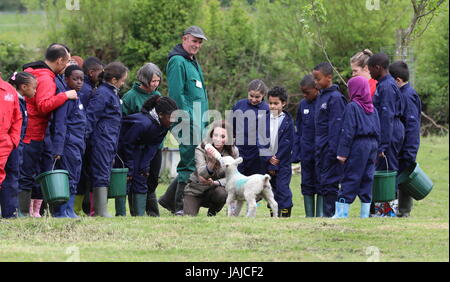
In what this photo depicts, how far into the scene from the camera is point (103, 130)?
11.0 meters

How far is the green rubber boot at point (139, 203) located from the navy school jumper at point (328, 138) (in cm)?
212

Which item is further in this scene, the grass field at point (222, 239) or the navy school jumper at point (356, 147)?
the navy school jumper at point (356, 147)

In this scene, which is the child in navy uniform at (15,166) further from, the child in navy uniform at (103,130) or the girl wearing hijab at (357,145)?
the girl wearing hijab at (357,145)

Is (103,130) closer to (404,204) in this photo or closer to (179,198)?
(179,198)

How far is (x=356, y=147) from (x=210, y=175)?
1.71m

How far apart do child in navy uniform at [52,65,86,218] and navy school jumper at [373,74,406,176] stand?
11.3 feet

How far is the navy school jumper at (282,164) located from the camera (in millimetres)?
11867

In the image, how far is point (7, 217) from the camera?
1046 cm

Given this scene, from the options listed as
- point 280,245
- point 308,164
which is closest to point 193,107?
point 308,164

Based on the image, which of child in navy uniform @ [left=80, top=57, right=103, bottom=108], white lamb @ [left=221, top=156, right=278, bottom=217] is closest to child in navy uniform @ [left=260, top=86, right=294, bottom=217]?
white lamb @ [left=221, top=156, right=278, bottom=217]

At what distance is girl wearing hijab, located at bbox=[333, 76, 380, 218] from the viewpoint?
10922mm

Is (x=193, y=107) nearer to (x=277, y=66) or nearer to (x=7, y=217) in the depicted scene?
(x=7, y=217)

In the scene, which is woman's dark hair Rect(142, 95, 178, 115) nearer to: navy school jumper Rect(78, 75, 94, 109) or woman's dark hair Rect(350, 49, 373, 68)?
navy school jumper Rect(78, 75, 94, 109)

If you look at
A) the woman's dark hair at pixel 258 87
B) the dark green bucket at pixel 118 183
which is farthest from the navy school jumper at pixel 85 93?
the woman's dark hair at pixel 258 87
